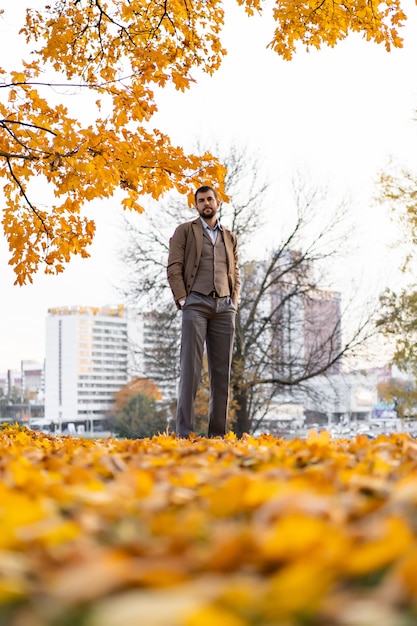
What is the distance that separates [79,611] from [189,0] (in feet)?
26.6

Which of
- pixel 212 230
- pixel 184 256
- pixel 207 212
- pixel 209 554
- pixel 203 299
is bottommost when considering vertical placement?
pixel 209 554

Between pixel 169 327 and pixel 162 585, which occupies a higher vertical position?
pixel 169 327

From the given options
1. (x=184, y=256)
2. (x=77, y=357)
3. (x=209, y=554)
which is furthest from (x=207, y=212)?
(x=77, y=357)

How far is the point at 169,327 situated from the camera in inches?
879

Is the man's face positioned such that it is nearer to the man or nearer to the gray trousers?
the man

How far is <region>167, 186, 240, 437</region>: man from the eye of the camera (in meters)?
5.80

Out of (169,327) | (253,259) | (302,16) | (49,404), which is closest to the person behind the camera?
(302,16)

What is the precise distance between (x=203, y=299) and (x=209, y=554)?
4927 millimetres

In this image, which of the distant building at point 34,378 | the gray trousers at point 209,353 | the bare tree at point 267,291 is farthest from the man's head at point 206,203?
the distant building at point 34,378

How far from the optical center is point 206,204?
19.5 ft

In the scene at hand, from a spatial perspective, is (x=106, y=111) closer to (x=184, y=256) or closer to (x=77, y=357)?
(x=184, y=256)

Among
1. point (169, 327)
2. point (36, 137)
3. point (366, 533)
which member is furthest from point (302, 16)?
point (169, 327)

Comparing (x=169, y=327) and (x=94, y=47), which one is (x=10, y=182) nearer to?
(x=94, y=47)

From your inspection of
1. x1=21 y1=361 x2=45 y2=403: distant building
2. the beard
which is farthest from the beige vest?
x1=21 y1=361 x2=45 y2=403: distant building
